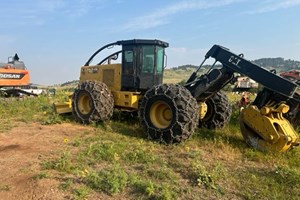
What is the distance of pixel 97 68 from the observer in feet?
34.5

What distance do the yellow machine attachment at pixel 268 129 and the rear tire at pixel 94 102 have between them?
3844 millimetres

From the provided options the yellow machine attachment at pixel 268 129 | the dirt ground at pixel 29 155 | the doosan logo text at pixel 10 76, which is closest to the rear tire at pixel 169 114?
the yellow machine attachment at pixel 268 129

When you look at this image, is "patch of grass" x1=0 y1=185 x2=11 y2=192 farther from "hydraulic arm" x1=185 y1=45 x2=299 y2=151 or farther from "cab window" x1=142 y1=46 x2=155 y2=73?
"cab window" x1=142 y1=46 x2=155 y2=73

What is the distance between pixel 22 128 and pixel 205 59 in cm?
504

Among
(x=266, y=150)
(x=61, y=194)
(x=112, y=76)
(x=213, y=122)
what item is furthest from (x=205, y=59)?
(x=61, y=194)

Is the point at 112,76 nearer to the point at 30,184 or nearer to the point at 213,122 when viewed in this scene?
the point at 213,122

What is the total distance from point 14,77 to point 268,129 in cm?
1521

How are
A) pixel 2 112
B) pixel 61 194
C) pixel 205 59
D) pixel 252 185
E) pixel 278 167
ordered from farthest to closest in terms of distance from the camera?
pixel 2 112
pixel 205 59
pixel 278 167
pixel 252 185
pixel 61 194

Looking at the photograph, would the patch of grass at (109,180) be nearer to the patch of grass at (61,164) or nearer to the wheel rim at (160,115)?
the patch of grass at (61,164)

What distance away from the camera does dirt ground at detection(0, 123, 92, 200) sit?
15.0 feet

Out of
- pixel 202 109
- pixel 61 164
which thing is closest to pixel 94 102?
pixel 202 109

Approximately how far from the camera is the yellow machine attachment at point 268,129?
616 cm

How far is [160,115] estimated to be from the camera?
7.69 meters

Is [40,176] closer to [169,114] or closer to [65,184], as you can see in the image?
[65,184]
